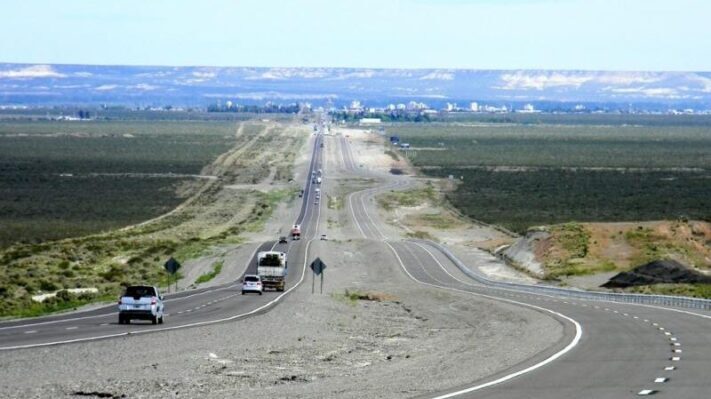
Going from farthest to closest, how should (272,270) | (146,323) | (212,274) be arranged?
1. (212,274)
2. (272,270)
3. (146,323)

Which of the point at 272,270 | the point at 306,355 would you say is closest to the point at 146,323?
the point at 306,355

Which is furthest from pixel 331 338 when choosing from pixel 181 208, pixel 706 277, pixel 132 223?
pixel 181 208

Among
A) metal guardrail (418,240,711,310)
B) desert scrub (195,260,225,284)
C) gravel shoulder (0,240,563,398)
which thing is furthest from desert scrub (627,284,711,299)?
desert scrub (195,260,225,284)

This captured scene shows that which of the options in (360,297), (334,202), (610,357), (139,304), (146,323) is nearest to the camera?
(610,357)

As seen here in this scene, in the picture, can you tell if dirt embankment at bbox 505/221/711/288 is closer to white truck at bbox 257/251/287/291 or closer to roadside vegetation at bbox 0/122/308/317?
white truck at bbox 257/251/287/291

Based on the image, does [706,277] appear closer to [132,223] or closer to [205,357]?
[205,357]

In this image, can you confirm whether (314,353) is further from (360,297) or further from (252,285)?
(252,285)
